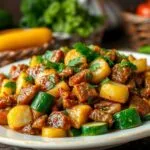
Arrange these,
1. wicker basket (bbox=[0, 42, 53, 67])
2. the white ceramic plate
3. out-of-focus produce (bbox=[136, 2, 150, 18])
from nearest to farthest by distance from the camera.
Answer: the white ceramic plate
wicker basket (bbox=[0, 42, 53, 67])
out-of-focus produce (bbox=[136, 2, 150, 18])

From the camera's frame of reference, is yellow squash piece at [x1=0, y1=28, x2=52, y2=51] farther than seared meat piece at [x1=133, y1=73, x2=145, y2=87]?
Yes

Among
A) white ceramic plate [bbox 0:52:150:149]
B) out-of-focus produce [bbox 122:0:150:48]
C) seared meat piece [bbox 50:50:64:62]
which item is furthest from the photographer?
out-of-focus produce [bbox 122:0:150:48]

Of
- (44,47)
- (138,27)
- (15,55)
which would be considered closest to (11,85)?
(15,55)

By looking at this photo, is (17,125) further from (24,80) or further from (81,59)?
(81,59)

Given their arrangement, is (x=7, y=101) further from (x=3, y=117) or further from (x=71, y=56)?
(x=71, y=56)

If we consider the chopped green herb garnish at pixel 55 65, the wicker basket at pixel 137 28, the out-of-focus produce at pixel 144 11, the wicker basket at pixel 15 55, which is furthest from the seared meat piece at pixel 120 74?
Result: the out-of-focus produce at pixel 144 11

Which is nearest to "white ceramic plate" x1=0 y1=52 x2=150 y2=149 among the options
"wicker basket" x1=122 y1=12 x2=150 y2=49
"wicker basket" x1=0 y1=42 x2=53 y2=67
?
"wicker basket" x1=0 y1=42 x2=53 y2=67

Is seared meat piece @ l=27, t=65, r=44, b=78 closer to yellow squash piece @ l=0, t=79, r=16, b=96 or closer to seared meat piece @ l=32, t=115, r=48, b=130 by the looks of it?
yellow squash piece @ l=0, t=79, r=16, b=96
